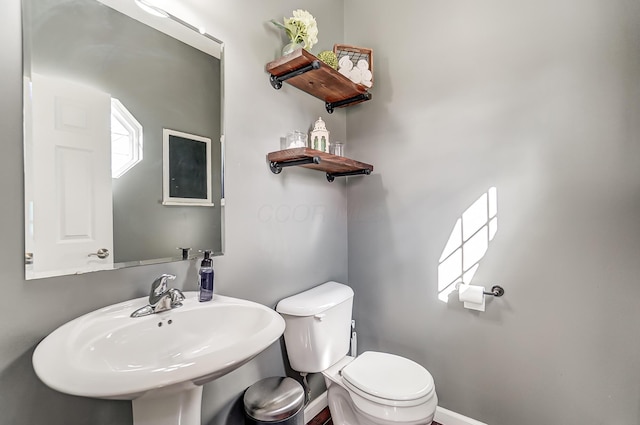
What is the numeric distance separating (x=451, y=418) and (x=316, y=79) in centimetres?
201

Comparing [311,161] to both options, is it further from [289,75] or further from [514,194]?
[514,194]

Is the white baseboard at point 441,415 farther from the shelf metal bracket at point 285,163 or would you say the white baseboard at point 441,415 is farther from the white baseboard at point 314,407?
the shelf metal bracket at point 285,163

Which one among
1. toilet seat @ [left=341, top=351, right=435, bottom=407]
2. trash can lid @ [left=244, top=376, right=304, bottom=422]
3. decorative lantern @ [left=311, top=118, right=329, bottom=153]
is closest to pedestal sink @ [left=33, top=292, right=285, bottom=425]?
trash can lid @ [left=244, top=376, right=304, bottom=422]

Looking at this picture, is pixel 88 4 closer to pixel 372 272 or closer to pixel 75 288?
pixel 75 288

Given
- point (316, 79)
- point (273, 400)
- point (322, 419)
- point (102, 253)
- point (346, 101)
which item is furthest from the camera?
point (346, 101)

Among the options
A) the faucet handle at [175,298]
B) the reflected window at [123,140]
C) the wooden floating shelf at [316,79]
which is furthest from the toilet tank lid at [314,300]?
the wooden floating shelf at [316,79]

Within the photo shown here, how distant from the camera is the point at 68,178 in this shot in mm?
875

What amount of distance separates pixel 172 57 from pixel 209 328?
105cm

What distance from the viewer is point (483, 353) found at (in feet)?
4.99

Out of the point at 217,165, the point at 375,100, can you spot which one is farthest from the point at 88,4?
the point at 375,100

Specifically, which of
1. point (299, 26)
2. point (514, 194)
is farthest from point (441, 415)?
point (299, 26)

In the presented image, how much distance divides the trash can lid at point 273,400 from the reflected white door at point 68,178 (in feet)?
2.60

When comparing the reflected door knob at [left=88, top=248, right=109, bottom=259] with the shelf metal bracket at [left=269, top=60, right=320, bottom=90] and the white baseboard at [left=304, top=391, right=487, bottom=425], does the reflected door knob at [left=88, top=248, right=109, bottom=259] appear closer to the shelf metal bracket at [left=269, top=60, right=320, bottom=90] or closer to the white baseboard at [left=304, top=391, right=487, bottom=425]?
the shelf metal bracket at [left=269, top=60, right=320, bottom=90]

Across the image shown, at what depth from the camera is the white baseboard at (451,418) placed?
1.56 m
